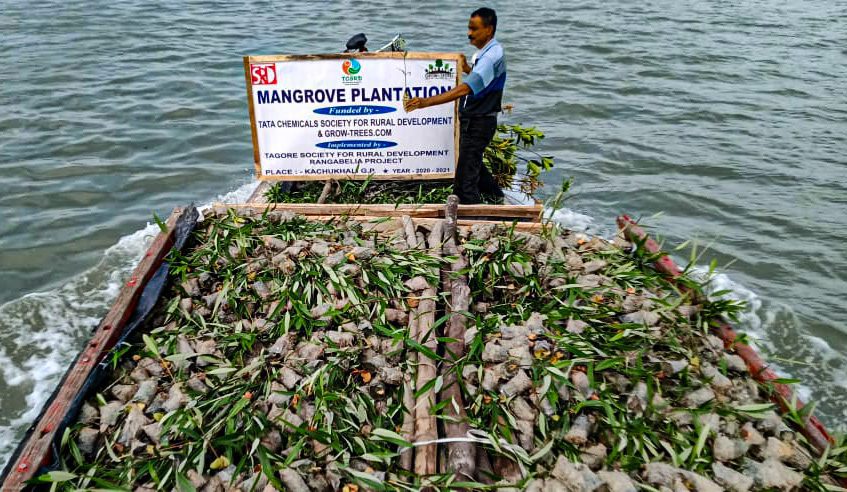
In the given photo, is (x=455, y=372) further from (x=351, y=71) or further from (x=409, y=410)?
(x=351, y=71)

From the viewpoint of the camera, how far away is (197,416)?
9.74ft

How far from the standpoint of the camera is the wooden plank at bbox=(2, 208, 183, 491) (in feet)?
9.03

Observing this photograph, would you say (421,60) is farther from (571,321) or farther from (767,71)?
(767,71)

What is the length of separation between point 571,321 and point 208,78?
11.2 metres

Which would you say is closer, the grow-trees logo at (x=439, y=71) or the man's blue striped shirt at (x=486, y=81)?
the man's blue striped shirt at (x=486, y=81)

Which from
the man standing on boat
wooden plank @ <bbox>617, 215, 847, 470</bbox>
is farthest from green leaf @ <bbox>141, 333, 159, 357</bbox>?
wooden plank @ <bbox>617, 215, 847, 470</bbox>

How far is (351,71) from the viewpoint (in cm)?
561

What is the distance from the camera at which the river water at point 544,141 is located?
244 inches

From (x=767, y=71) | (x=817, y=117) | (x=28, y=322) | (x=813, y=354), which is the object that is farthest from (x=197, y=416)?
(x=767, y=71)

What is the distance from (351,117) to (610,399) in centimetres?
380

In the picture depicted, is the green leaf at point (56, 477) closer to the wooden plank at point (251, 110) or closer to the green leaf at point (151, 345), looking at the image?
the green leaf at point (151, 345)

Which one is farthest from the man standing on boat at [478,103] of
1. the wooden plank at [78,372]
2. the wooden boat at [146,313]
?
Answer: the wooden plank at [78,372]

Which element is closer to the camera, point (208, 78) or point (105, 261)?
point (105, 261)

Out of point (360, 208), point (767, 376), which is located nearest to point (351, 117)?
point (360, 208)
